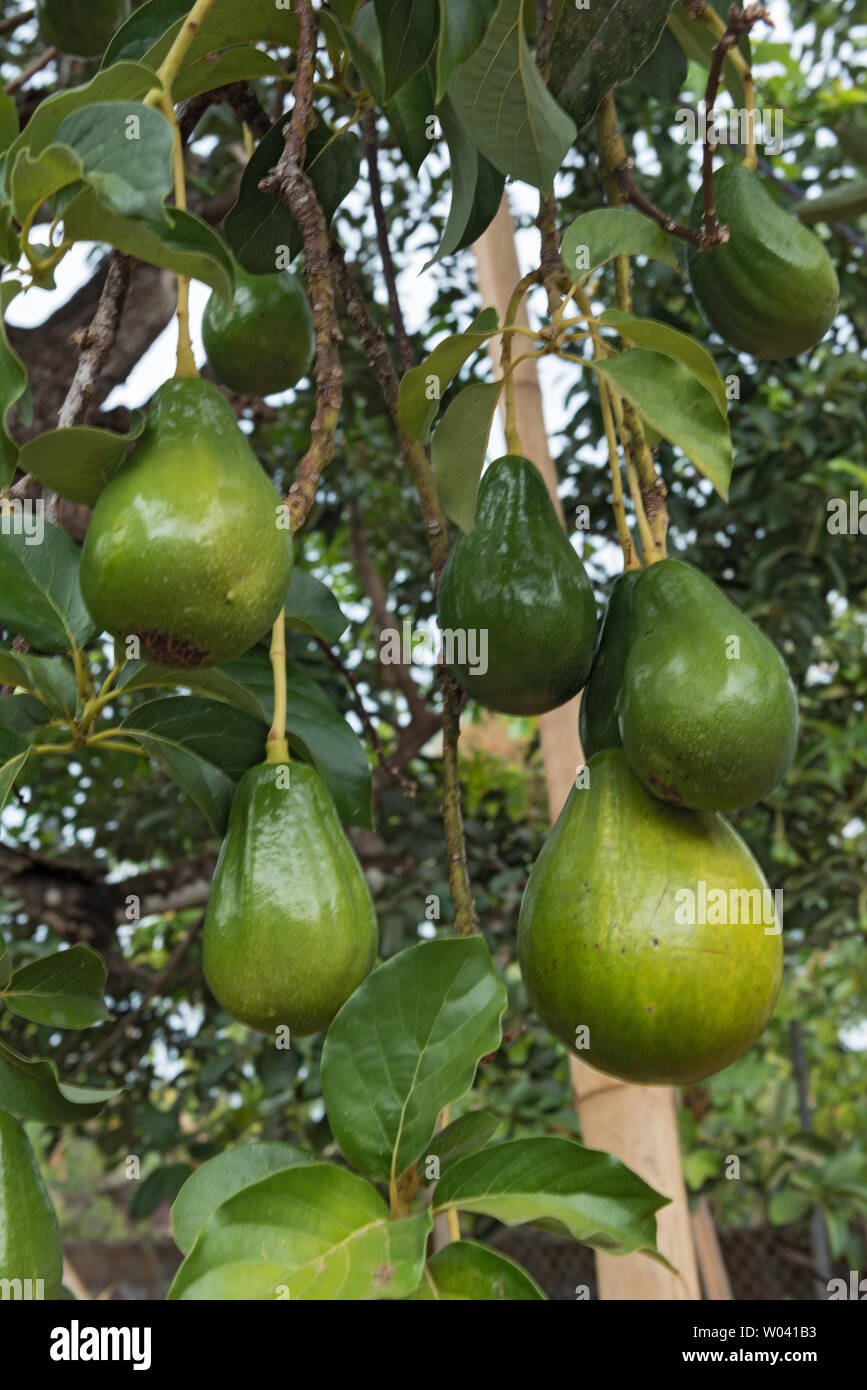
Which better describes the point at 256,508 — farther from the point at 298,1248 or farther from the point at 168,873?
the point at 168,873

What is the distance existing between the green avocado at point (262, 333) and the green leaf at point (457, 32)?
0.46m

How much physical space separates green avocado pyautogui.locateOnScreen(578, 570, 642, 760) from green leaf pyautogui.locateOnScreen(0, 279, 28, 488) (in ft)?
1.28

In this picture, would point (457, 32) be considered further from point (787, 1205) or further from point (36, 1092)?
point (787, 1205)

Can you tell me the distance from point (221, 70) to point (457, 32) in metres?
0.25

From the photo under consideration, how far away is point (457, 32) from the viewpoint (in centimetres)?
61

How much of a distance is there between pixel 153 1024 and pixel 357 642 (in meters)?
0.79

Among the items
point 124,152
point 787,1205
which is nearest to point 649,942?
point 124,152

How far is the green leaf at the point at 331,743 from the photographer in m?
0.84

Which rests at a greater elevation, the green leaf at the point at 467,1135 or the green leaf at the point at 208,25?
the green leaf at the point at 208,25

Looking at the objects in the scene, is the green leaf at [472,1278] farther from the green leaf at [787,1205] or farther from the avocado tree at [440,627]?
the green leaf at [787,1205]

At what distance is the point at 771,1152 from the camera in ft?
8.96

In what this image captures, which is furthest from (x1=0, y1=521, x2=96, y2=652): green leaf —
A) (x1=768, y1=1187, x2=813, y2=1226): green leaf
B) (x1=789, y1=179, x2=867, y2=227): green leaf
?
(x1=768, y1=1187, x2=813, y2=1226): green leaf

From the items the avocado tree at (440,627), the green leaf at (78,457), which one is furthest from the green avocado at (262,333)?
the green leaf at (78,457)
